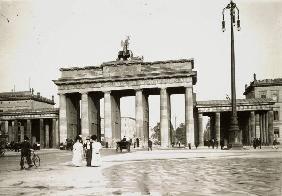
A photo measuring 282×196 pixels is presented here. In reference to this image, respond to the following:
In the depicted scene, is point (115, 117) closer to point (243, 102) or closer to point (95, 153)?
point (243, 102)

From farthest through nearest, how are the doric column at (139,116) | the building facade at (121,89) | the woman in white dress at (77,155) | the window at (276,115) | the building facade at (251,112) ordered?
1. the window at (276,115)
2. the building facade at (251,112)
3. the doric column at (139,116)
4. the building facade at (121,89)
5. the woman in white dress at (77,155)

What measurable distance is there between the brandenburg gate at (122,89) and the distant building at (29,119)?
29.1 feet

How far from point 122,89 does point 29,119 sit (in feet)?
75.0

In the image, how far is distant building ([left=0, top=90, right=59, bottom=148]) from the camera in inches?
3007

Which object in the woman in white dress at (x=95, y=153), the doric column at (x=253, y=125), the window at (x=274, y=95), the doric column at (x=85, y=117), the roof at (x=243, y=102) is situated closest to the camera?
the woman in white dress at (x=95, y=153)

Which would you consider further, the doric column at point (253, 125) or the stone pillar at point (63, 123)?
the stone pillar at point (63, 123)

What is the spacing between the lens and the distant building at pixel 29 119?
7638cm

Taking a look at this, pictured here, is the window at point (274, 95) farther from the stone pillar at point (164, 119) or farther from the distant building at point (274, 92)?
the stone pillar at point (164, 119)

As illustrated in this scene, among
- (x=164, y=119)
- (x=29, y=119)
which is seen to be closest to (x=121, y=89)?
(x=164, y=119)

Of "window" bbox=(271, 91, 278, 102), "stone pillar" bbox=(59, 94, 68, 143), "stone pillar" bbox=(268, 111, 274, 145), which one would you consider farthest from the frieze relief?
"window" bbox=(271, 91, 278, 102)

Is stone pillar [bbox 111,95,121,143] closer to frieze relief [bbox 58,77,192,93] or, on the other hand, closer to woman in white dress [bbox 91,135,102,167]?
frieze relief [bbox 58,77,192,93]

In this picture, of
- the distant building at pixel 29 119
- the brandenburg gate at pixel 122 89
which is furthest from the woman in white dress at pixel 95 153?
the distant building at pixel 29 119

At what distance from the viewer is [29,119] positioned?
77.7 m

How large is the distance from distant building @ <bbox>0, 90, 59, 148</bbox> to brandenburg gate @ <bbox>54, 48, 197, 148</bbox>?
8.88 m
